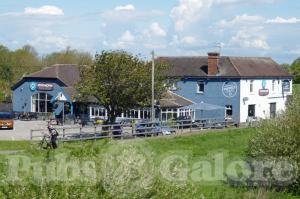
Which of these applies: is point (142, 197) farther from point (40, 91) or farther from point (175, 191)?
point (40, 91)

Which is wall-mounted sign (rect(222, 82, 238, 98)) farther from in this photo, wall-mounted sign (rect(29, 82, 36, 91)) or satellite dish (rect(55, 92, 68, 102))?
wall-mounted sign (rect(29, 82, 36, 91))

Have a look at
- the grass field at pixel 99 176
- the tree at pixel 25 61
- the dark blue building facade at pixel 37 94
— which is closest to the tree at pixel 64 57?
the tree at pixel 25 61

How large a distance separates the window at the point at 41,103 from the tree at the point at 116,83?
22859 millimetres

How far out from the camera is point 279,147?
2395 cm

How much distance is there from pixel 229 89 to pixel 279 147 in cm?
3593

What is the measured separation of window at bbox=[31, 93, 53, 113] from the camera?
6611 cm

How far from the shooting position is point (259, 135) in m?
24.8

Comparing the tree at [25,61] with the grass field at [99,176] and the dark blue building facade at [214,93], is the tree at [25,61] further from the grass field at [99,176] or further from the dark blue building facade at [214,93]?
the grass field at [99,176]

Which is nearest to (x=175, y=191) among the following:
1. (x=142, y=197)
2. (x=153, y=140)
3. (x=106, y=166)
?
(x=142, y=197)

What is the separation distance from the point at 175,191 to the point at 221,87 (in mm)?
49151

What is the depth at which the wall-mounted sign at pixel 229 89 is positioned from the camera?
59.4 metres

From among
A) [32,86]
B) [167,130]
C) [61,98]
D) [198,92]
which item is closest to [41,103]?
[32,86]

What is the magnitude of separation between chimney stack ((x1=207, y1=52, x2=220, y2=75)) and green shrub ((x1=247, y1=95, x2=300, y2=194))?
35.1 metres

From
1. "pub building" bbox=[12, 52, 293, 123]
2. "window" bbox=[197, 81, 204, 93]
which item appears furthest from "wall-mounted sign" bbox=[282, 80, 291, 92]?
"window" bbox=[197, 81, 204, 93]
